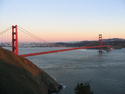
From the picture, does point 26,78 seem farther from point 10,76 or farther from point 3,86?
point 3,86

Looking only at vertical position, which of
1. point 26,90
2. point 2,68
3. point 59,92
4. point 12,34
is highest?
point 12,34

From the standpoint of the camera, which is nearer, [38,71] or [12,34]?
[38,71]

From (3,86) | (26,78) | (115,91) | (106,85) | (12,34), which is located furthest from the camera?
(12,34)

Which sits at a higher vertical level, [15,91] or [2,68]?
[2,68]

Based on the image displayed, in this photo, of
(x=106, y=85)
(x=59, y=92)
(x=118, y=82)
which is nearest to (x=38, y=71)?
(x=59, y=92)

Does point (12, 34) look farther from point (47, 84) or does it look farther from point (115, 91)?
point (115, 91)

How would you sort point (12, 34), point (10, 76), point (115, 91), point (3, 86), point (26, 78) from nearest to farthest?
point (3, 86), point (10, 76), point (26, 78), point (115, 91), point (12, 34)
